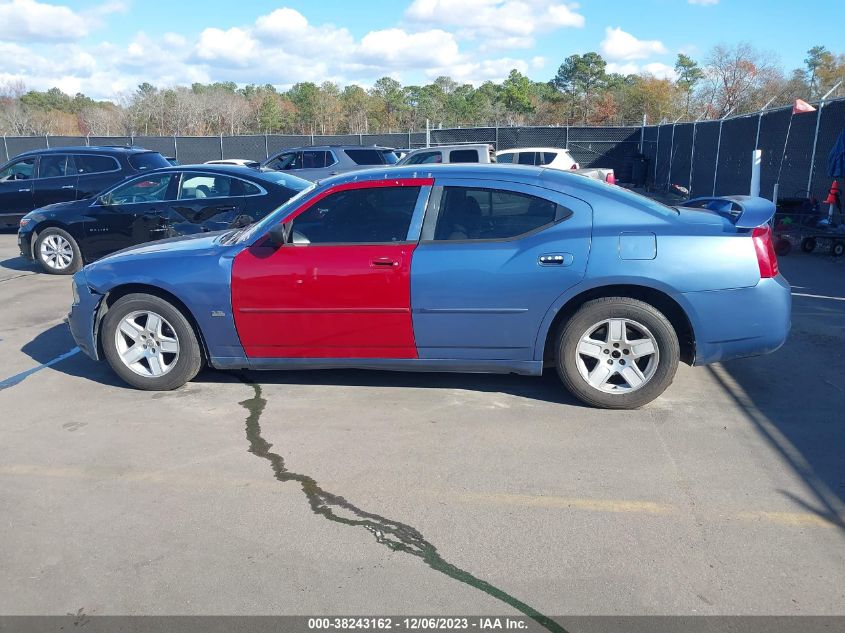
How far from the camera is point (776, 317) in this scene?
4.73 metres

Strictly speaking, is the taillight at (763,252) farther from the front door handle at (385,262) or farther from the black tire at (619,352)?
the front door handle at (385,262)

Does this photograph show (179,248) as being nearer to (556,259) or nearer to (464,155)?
(556,259)

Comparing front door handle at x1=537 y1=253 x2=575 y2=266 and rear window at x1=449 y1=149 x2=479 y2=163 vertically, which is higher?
rear window at x1=449 y1=149 x2=479 y2=163

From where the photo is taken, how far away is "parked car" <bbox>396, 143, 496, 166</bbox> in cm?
1639

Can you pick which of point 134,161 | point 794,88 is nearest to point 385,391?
point 134,161

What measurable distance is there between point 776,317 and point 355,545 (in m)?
3.14

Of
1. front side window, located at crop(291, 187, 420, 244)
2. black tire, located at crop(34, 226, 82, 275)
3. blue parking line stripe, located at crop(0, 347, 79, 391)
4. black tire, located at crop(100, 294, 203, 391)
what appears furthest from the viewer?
black tire, located at crop(34, 226, 82, 275)

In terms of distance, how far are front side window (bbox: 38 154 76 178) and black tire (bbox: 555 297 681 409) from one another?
1164 cm

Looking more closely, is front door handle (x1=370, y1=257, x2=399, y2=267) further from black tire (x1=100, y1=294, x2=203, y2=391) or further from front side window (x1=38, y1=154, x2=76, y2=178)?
front side window (x1=38, y1=154, x2=76, y2=178)

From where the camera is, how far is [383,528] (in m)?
3.53

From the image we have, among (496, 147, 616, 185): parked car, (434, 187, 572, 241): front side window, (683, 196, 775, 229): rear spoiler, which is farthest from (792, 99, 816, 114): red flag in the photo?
(434, 187, 572, 241): front side window

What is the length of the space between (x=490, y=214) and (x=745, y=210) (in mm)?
1713

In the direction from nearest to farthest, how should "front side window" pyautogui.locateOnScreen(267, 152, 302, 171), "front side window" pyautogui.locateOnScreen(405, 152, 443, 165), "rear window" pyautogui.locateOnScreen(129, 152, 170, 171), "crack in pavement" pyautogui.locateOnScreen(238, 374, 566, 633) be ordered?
"crack in pavement" pyautogui.locateOnScreen(238, 374, 566, 633), "rear window" pyautogui.locateOnScreen(129, 152, 170, 171), "front side window" pyautogui.locateOnScreen(405, 152, 443, 165), "front side window" pyautogui.locateOnScreen(267, 152, 302, 171)
